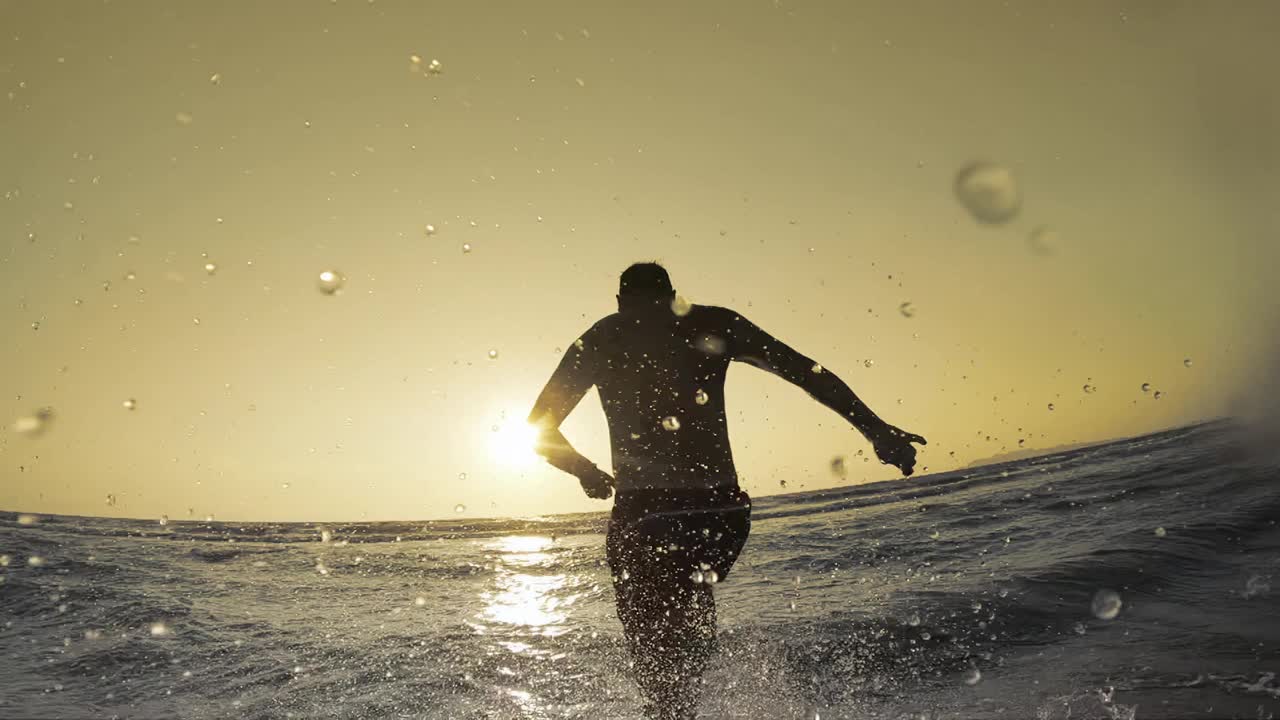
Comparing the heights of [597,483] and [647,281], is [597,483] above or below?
below

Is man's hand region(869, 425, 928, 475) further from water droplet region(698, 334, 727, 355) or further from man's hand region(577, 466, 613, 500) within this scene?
man's hand region(577, 466, 613, 500)

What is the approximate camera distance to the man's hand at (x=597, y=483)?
3086 millimetres

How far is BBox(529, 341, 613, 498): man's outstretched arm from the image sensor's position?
10.4ft

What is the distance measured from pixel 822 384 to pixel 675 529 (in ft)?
2.97

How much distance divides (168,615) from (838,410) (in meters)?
6.29

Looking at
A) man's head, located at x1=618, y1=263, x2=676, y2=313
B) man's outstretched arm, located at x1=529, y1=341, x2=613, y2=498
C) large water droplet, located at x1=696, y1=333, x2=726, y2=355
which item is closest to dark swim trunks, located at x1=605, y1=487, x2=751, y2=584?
man's outstretched arm, located at x1=529, y1=341, x2=613, y2=498

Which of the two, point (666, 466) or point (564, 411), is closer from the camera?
point (666, 466)

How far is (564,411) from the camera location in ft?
10.7

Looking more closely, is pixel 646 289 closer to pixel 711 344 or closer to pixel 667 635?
pixel 711 344

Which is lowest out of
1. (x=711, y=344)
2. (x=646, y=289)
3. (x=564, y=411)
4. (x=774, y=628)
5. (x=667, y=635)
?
(x=774, y=628)

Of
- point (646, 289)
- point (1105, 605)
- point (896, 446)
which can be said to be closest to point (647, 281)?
point (646, 289)

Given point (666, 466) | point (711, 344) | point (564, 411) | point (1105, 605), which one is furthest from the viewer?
point (1105, 605)

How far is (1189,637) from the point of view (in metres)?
4.13

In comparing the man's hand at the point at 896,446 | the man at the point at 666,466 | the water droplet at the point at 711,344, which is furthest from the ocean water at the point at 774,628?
the water droplet at the point at 711,344
